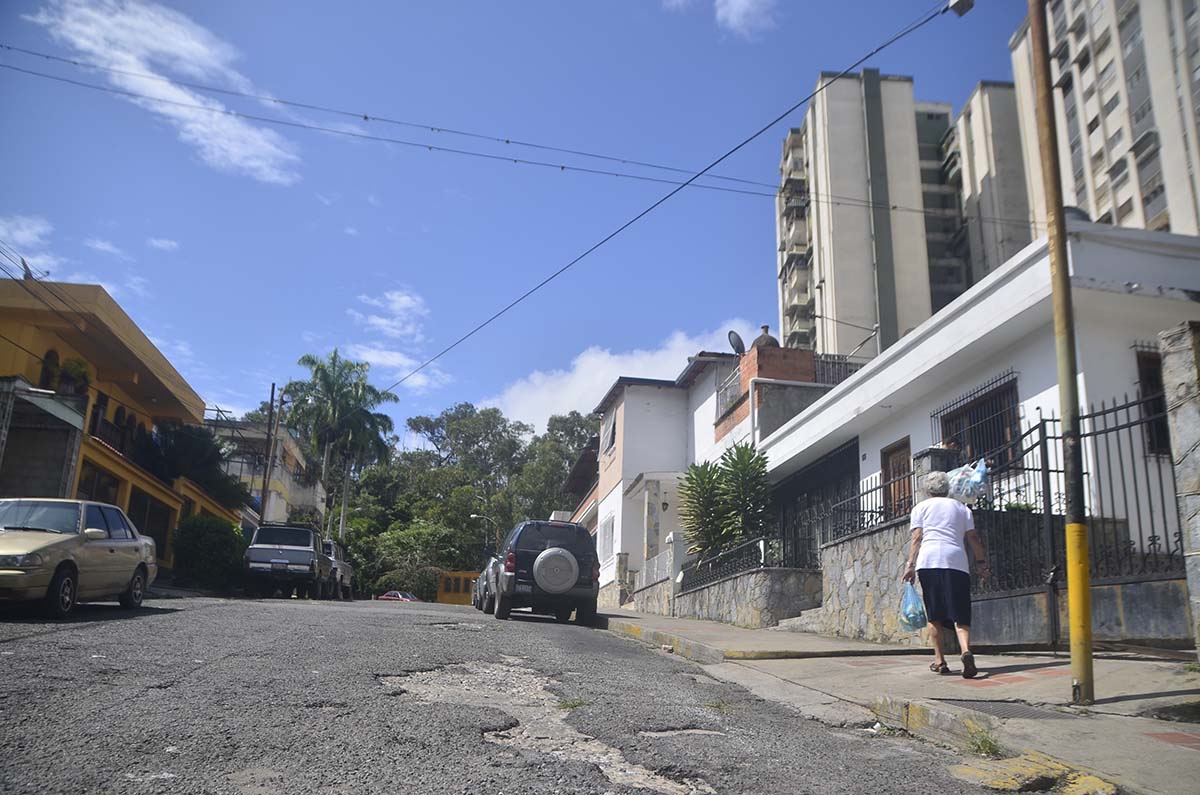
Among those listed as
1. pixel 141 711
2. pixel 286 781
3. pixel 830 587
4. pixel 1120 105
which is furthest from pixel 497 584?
pixel 1120 105

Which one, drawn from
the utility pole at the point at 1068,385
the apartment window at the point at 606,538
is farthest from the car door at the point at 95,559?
the apartment window at the point at 606,538

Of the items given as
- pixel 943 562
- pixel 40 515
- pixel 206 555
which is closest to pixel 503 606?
pixel 40 515

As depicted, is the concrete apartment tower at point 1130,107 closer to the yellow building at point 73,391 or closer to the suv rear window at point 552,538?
the suv rear window at point 552,538

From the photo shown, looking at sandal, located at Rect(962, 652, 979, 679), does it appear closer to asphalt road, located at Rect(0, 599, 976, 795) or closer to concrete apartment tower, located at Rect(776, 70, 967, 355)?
asphalt road, located at Rect(0, 599, 976, 795)

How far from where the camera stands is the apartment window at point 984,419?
12.6m

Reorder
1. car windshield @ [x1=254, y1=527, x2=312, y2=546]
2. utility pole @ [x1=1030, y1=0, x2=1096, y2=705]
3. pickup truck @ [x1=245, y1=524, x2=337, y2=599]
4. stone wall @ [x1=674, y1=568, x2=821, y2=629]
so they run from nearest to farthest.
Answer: utility pole @ [x1=1030, y1=0, x2=1096, y2=705], stone wall @ [x1=674, y1=568, x2=821, y2=629], pickup truck @ [x1=245, y1=524, x2=337, y2=599], car windshield @ [x1=254, y1=527, x2=312, y2=546]

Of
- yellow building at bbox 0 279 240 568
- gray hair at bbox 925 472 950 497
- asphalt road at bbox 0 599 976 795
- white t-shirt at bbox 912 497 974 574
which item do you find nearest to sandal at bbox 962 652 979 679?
white t-shirt at bbox 912 497 974 574

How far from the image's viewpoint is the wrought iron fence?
15906 millimetres

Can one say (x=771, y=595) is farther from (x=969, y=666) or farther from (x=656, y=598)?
(x=656, y=598)

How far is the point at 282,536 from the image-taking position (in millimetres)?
23391

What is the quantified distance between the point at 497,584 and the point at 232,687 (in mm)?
10225

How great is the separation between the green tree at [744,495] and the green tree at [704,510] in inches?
7.5

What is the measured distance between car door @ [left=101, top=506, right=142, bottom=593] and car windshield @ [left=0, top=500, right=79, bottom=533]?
64cm

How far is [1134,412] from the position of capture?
11375 mm
